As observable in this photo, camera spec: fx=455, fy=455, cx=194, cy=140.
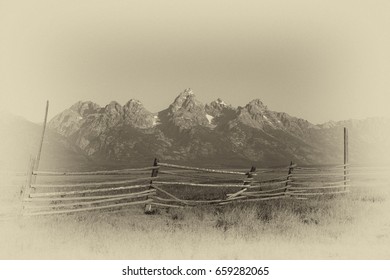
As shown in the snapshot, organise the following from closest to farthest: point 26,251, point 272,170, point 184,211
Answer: point 26,251
point 184,211
point 272,170

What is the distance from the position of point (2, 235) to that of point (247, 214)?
492cm

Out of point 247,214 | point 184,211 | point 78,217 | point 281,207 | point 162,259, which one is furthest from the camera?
point 281,207

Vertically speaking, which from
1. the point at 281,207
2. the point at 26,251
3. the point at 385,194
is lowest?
the point at 26,251

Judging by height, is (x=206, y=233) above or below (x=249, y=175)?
below

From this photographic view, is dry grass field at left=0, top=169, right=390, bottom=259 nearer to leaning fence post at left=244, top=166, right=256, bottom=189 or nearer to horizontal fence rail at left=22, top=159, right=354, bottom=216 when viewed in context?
horizontal fence rail at left=22, top=159, right=354, bottom=216

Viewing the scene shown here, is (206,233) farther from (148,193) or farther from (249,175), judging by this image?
(249,175)

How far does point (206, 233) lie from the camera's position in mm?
8156

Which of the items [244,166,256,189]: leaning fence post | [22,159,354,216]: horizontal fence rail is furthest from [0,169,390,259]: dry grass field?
[244,166,256,189]: leaning fence post

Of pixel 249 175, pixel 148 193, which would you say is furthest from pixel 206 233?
pixel 249 175

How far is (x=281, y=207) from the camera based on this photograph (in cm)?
1127

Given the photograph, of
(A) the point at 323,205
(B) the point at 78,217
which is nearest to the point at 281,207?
(A) the point at 323,205

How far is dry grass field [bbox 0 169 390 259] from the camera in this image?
6977mm

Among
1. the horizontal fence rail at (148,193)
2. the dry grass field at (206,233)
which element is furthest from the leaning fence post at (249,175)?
the dry grass field at (206,233)

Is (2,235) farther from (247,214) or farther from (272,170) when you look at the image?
(272,170)
